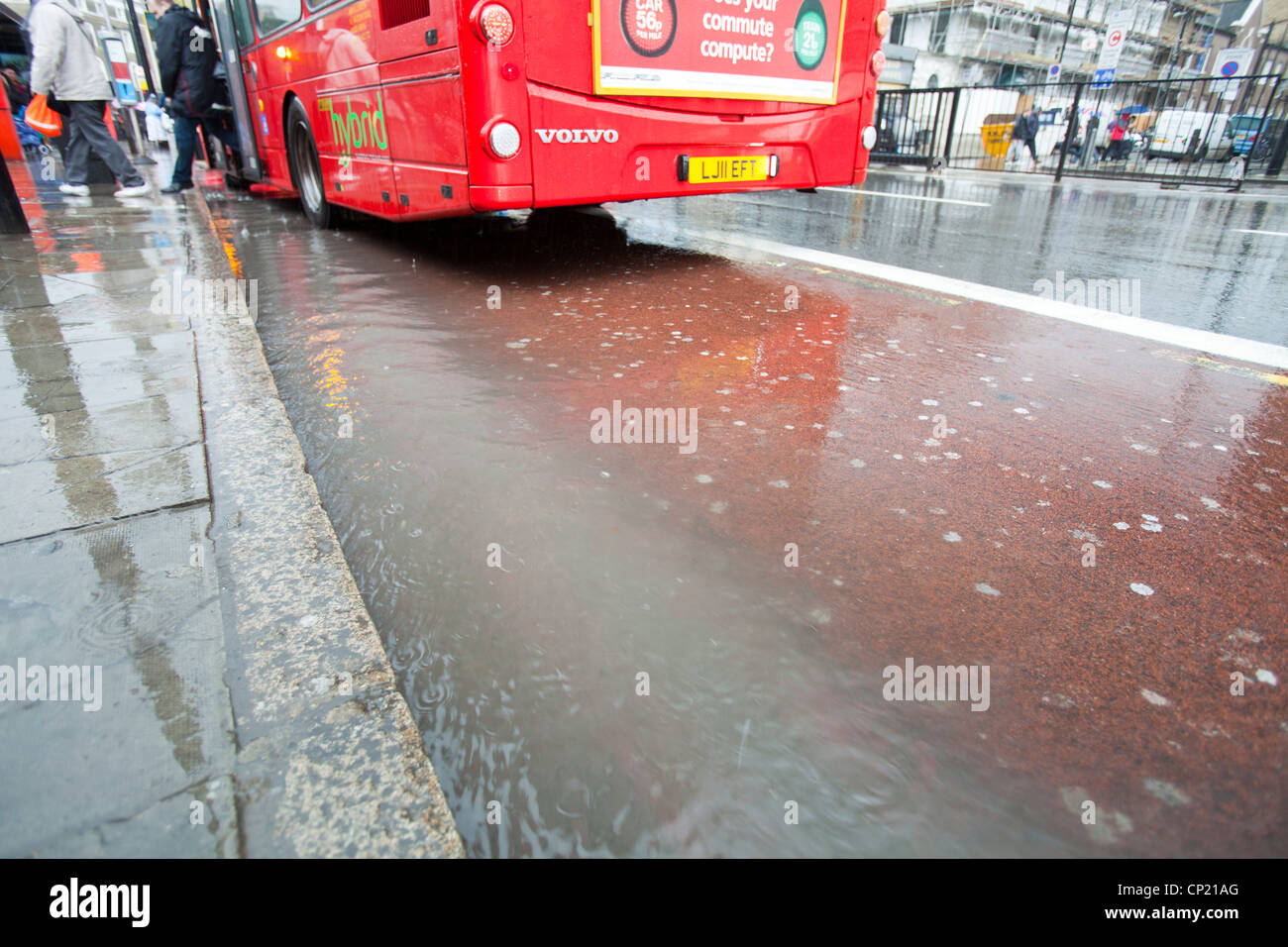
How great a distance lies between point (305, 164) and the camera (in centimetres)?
725

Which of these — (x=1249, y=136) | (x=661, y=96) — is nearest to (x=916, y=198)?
(x=661, y=96)

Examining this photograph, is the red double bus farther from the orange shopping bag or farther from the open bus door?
the orange shopping bag

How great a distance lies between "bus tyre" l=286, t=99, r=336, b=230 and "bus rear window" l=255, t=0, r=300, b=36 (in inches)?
26.8

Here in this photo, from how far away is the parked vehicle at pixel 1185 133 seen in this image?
1644cm

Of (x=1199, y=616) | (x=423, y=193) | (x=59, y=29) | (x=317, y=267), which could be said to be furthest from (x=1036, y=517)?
(x=59, y=29)

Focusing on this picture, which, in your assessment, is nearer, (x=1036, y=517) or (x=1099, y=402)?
(x=1036, y=517)

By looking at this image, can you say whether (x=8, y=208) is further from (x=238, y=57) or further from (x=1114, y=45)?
(x=1114, y=45)

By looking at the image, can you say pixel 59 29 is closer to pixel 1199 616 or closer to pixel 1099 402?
pixel 1099 402

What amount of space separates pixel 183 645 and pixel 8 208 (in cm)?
721

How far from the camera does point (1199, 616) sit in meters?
1.69

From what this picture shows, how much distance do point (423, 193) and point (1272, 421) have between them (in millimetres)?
4779

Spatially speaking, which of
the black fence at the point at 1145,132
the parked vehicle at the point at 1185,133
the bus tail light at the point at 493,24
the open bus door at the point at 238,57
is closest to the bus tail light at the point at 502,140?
the bus tail light at the point at 493,24

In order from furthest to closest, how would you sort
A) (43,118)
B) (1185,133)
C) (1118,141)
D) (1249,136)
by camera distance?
1. (1118,141)
2. (1185,133)
3. (1249,136)
4. (43,118)

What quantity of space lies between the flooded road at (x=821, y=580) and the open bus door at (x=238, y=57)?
6.51 metres
